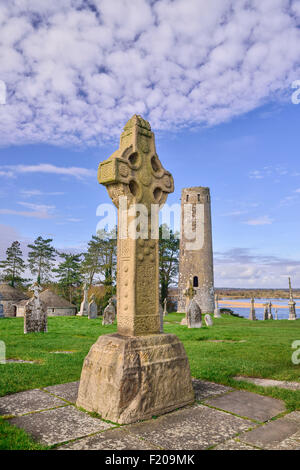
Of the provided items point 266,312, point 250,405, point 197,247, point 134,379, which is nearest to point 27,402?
point 134,379

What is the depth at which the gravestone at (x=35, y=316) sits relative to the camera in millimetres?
12031

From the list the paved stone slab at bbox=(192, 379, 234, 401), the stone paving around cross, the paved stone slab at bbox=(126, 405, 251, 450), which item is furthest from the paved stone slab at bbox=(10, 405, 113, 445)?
the paved stone slab at bbox=(192, 379, 234, 401)

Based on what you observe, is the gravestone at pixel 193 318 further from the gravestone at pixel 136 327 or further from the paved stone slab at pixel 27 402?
the paved stone slab at pixel 27 402

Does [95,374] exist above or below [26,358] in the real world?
above

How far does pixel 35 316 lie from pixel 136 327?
9.48m

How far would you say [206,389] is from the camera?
4547mm

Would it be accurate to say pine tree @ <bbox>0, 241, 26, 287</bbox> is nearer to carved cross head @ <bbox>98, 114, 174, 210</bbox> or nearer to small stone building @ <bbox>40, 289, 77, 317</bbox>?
small stone building @ <bbox>40, 289, 77, 317</bbox>

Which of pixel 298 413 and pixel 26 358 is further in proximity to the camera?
pixel 26 358

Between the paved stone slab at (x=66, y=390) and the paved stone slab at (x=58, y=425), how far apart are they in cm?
46

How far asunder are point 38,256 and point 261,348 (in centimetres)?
4410

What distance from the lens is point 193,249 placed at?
111 ft

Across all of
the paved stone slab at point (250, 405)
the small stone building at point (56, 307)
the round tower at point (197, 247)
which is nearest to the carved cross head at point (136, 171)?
the paved stone slab at point (250, 405)

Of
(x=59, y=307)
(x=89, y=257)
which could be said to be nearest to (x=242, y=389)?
(x=59, y=307)
